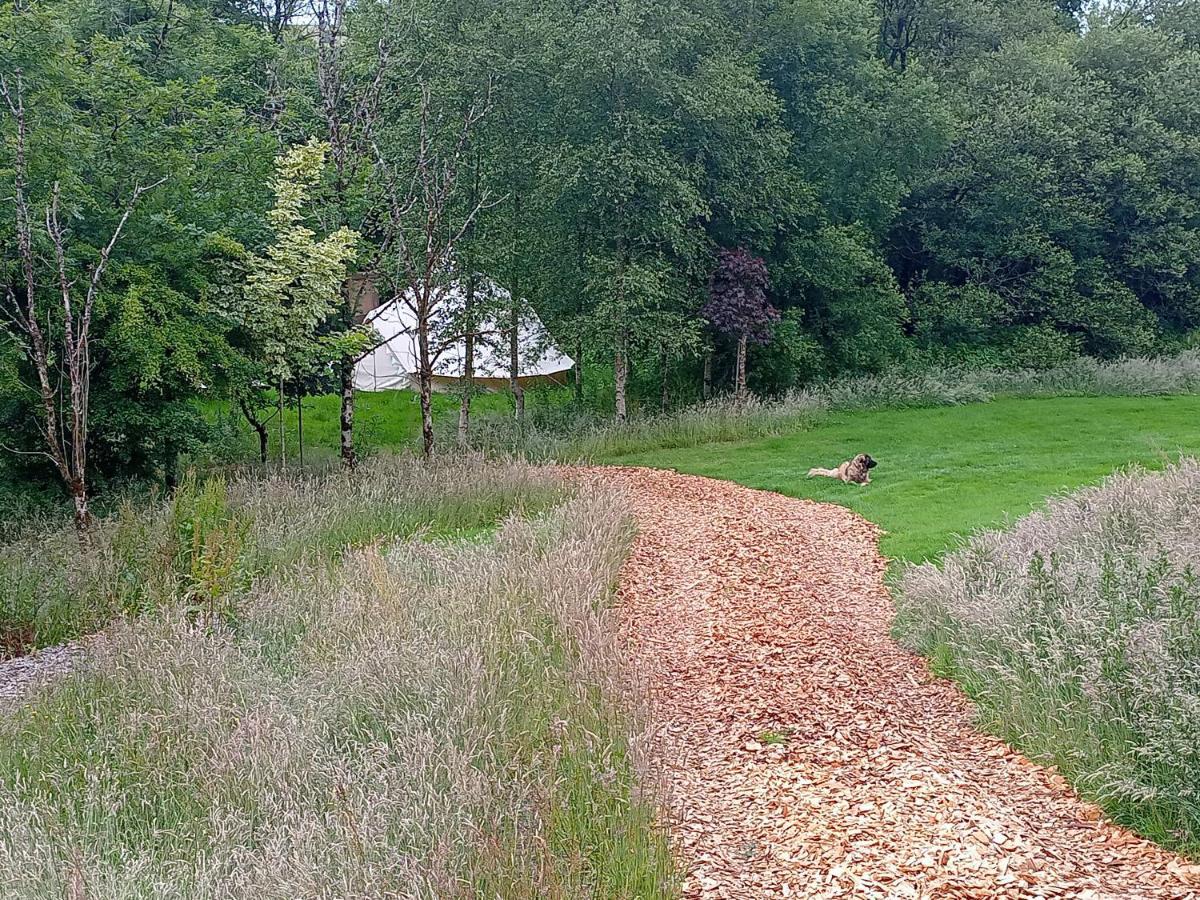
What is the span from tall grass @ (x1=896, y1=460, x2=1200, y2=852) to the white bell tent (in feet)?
23.5

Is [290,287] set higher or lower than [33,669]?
higher

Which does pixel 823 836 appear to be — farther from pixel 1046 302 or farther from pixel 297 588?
pixel 1046 302

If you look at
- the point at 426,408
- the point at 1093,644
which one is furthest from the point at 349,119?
the point at 1093,644

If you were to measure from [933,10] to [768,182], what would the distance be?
1097 centimetres

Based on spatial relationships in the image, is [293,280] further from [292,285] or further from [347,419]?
[347,419]

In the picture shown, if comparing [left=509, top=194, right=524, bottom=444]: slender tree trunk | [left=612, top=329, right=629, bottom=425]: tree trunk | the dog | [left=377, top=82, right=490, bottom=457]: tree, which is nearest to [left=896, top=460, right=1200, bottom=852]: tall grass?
the dog

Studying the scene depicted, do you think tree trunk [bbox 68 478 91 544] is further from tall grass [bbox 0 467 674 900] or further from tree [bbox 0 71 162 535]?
tall grass [bbox 0 467 674 900]

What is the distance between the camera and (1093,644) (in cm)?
411

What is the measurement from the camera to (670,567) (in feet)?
23.4

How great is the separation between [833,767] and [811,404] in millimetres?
12495

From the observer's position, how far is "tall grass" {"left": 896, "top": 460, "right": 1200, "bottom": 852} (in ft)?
11.2

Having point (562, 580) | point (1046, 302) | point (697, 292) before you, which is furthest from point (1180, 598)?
point (1046, 302)

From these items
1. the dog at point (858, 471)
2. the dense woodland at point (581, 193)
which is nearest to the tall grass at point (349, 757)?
the dense woodland at point (581, 193)

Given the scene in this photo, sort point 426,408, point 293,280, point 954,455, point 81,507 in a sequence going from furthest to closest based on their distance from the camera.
Answer: point 954,455 → point 426,408 → point 293,280 → point 81,507
